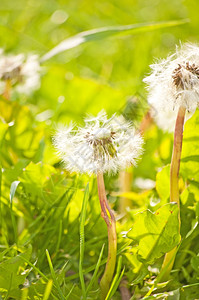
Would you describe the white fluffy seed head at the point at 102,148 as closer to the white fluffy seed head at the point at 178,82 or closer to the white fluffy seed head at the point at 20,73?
the white fluffy seed head at the point at 178,82

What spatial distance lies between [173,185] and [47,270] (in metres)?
0.36

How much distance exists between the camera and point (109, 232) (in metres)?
0.84

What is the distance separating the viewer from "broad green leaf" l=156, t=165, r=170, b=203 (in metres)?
1.01

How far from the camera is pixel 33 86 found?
1615mm

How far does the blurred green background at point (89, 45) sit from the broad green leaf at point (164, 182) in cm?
55

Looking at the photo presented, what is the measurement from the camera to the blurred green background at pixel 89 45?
165cm

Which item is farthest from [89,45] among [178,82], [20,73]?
[178,82]

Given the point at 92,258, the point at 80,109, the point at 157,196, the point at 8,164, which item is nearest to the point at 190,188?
the point at 157,196

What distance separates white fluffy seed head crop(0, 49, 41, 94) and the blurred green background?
92 millimetres

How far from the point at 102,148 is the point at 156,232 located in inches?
8.0

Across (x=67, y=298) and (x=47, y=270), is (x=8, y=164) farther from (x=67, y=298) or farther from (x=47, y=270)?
(x=67, y=298)

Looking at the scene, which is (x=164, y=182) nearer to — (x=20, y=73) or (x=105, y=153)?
(x=105, y=153)

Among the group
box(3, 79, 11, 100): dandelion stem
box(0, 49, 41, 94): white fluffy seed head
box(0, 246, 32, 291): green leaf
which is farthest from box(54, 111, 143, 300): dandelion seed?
box(0, 49, 41, 94): white fluffy seed head

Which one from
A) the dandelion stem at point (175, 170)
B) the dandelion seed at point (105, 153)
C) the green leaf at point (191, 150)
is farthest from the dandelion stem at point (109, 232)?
the green leaf at point (191, 150)
